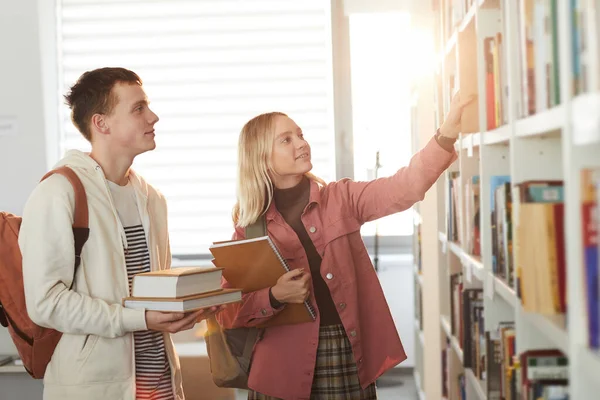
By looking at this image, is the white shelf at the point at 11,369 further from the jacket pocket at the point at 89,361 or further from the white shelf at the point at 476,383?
the white shelf at the point at 476,383

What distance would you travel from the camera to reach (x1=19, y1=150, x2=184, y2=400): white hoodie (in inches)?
72.0

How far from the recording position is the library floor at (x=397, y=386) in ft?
13.7

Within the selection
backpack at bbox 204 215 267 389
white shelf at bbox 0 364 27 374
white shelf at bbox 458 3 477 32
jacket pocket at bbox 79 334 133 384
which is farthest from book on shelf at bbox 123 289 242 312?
white shelf at bbox 0 364 27 374

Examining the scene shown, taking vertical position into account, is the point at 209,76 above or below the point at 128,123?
above

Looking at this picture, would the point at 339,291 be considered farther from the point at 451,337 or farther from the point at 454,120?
the point at 451,337

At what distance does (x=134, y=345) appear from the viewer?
6.48 feet

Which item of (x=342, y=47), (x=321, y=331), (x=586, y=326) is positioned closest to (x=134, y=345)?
(x=321, y=331)

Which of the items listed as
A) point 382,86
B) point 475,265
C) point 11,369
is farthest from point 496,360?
point 382,86

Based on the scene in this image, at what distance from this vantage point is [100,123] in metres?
2.04

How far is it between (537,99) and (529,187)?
173 millimetres

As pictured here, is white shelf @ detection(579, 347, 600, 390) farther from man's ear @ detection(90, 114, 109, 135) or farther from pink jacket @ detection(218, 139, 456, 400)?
man's ear @ detection(90, 114, 109, 135)

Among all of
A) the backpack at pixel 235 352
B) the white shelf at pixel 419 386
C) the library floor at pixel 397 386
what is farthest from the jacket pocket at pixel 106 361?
the library floor at pixel 397 386

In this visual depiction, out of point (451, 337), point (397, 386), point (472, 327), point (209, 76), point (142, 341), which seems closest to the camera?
point (142, 341)

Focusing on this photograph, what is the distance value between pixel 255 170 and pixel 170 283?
47 cm
